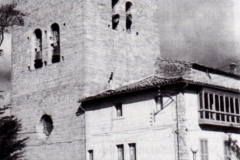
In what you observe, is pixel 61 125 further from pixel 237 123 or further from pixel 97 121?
pixel 237 123

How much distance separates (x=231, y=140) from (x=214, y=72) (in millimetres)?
5960

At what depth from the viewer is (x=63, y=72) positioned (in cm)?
3431

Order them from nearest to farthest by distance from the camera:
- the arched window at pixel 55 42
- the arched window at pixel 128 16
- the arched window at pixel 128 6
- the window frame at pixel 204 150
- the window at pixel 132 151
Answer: the window frame at pixel 204 150, the window at pixel 132 151, the arched window at pixel 55 42, the arched window at pixel 128 16, the arched window at pixel 128 6

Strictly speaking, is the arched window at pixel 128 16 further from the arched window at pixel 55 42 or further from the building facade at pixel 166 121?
the building facade at pixel 166 121

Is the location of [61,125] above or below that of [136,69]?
below

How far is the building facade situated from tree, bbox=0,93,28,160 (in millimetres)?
5220

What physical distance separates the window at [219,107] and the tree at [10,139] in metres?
11.8

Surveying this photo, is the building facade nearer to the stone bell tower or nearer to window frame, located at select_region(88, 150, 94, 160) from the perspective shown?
window frame, located at select_region(88, 150, 94, 160)

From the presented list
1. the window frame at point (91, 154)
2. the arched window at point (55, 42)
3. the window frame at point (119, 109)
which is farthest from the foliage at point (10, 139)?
the window frame at point (119, 109)

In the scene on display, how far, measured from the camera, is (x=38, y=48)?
37.0 metres

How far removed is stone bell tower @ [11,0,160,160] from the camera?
Result: 33.3 metres

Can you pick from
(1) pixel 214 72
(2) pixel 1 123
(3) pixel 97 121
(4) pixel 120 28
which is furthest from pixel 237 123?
(2) pixel 1 123

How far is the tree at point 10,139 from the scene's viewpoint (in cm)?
3331

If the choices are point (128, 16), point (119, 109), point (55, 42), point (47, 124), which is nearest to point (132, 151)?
point (119, 109)
